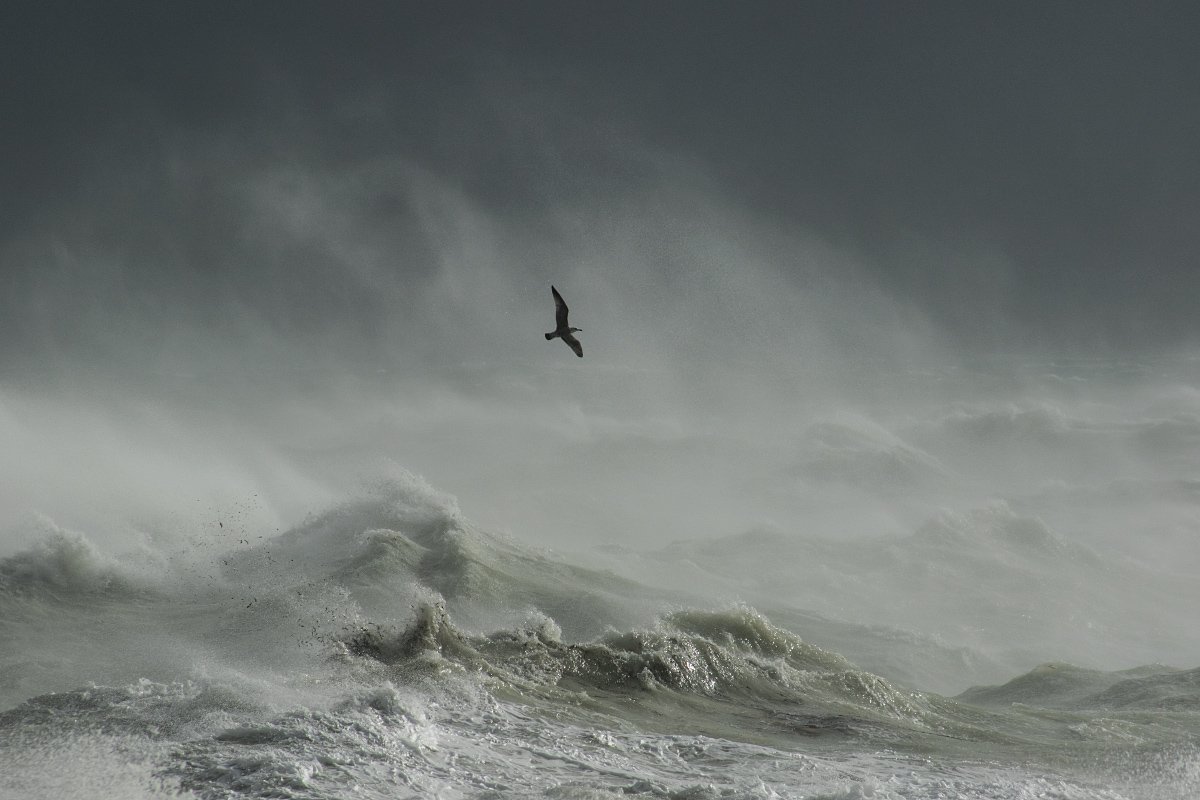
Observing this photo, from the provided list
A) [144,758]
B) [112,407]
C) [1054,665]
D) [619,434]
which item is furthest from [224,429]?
[144,758]

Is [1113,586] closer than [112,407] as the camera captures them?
Yes

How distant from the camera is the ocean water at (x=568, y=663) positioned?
726 centimetres

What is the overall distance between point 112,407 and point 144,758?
109 feet

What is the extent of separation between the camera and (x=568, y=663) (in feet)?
34.6

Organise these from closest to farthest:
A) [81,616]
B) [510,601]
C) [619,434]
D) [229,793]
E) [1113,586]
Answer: [229,793], [81,616], [510,601], [1113,586], [619,434]

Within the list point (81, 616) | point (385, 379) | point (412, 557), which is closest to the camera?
point (81, 616)

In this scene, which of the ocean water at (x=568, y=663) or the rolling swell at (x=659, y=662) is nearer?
the ocean water at (x=568, y=663)

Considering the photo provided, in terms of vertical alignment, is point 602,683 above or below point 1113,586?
below

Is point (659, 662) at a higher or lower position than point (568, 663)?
higher

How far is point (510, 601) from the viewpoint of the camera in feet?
44.0

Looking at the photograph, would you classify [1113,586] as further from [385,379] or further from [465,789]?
[385,379]

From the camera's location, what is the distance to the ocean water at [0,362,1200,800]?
726cm

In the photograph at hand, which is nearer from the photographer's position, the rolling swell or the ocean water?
the ocean water

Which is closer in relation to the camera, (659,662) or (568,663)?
(568,663)
